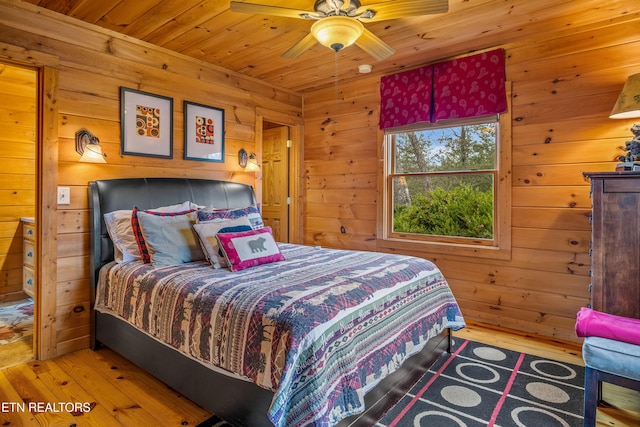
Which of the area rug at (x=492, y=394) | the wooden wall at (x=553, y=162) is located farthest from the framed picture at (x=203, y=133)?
the area rug at (x=492, y=394)

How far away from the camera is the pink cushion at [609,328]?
1.70 metres

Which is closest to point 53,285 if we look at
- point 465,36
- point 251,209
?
point 251,209

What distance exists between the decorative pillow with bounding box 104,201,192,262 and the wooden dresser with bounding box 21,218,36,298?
175 cm

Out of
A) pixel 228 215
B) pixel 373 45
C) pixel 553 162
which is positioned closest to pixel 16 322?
pixel 228 215

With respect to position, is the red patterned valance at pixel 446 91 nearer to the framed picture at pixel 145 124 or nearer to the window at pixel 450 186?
the window at pixel 450 186

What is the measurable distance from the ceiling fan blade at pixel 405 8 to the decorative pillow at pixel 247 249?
1555 millimetres

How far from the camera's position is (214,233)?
246 centimetres

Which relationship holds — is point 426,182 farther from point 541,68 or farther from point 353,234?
point 541,68

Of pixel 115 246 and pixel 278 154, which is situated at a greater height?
pixel 278 154

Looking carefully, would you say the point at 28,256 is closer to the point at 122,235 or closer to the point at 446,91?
the point at 122,235

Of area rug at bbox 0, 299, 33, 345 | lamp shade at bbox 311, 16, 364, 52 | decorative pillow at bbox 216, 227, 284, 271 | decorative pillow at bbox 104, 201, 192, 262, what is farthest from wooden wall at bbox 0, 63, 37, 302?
lamp shade at bbox 311, 16, 364, 52

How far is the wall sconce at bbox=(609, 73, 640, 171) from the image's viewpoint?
86.0 inches

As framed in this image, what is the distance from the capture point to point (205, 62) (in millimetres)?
3547

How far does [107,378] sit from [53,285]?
0.86 metres
